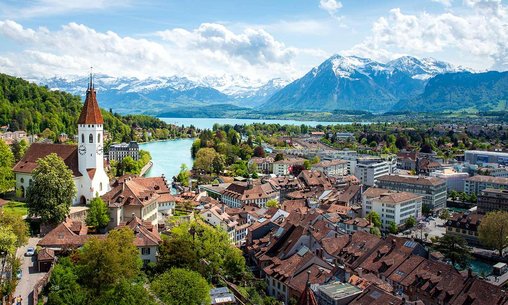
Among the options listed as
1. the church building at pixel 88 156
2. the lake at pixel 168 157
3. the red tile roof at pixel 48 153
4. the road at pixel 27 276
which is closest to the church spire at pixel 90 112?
the church building at pixel 88 156

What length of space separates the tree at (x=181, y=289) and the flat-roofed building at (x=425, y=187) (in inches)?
1665

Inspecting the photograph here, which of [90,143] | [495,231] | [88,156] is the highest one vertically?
[90,143]

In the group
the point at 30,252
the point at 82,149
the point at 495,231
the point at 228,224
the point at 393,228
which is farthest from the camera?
the point at 393,228

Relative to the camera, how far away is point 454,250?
1572 inches

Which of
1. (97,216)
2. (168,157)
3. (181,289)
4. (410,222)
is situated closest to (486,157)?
(410,222)

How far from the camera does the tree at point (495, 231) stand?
41344mm

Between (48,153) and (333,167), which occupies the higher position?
(48,153)

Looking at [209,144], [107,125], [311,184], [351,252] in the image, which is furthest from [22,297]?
[107,125]

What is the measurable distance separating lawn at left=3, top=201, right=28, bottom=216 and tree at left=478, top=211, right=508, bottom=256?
115 ft

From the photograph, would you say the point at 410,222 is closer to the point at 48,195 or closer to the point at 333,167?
the point at 333,167

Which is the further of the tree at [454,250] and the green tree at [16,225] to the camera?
the tree at [454,250]

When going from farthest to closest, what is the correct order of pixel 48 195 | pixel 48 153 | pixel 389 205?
pixel 389 205 → pixel 48 153 → pixel 48 195

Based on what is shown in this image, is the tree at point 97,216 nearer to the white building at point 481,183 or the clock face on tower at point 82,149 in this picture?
the clock face on tower at point 82,149

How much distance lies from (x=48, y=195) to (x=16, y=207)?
18.6 feet
